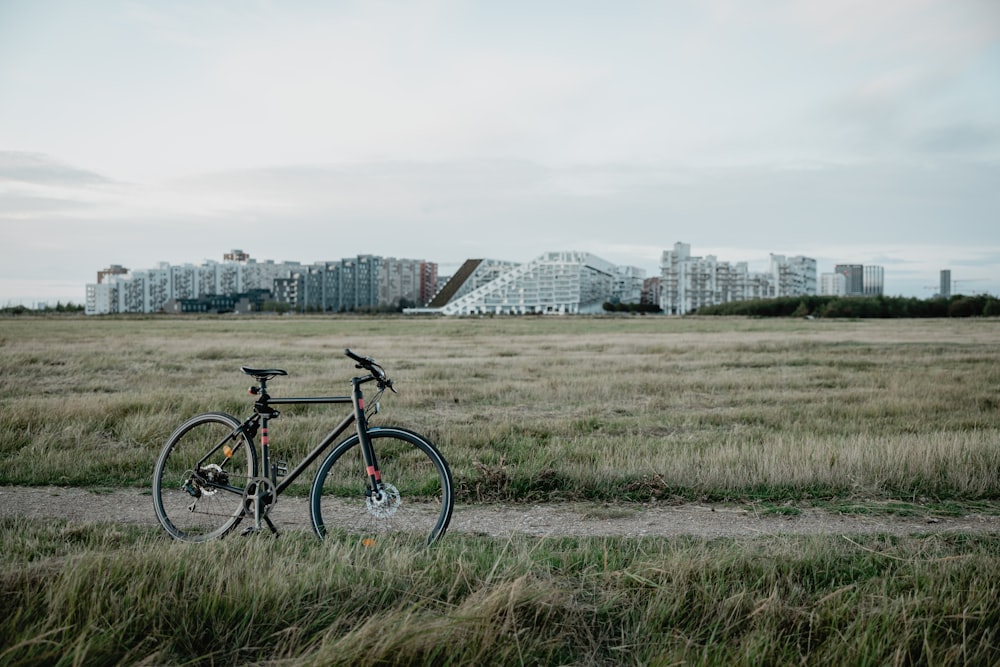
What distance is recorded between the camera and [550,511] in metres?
8.30

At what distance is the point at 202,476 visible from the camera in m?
6.80

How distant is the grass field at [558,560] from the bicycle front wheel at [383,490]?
372 mm

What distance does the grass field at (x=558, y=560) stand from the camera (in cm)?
441

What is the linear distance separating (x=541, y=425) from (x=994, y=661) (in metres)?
9.77

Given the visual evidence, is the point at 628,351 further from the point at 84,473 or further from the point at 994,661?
the point at 994,661

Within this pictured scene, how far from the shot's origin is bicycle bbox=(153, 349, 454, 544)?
6145mm

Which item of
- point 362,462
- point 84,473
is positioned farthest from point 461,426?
point 362,462

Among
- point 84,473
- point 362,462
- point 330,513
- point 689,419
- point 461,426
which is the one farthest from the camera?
point 689,419

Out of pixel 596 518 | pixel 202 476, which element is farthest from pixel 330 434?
pixel 596 518

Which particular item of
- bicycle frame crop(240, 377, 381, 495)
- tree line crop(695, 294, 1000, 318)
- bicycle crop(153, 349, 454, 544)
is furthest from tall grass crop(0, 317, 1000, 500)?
tree line crop(695, 294, 1000, 318)

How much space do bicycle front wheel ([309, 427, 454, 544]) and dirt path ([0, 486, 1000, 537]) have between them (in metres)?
0.42

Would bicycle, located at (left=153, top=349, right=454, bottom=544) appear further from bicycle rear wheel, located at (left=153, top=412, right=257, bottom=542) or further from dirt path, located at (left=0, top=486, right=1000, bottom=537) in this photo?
dirt path, located at (left=0, top=486, right=1000, bottom=537)

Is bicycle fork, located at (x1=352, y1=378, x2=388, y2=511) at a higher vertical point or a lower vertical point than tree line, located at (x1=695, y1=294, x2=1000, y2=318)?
lower

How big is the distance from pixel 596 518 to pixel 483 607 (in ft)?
11.7
